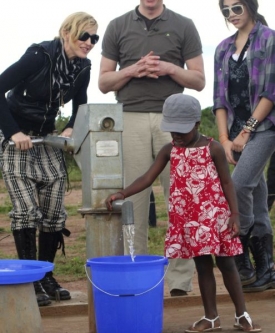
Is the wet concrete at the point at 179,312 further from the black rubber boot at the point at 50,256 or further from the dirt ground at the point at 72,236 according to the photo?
the dirt ground at the point at 72,236

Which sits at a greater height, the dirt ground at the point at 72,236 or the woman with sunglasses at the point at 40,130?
the woman with sunglasses at the point at 40,130

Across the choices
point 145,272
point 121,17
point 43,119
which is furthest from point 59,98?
point 145,272

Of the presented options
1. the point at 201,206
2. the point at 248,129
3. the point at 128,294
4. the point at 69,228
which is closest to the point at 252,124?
the point at 248,129

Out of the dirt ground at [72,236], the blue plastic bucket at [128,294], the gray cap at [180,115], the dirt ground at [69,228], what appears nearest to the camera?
the blue plastic bucket at [128,294]

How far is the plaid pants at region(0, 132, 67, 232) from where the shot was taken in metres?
6.50

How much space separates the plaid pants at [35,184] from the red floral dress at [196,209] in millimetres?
1104

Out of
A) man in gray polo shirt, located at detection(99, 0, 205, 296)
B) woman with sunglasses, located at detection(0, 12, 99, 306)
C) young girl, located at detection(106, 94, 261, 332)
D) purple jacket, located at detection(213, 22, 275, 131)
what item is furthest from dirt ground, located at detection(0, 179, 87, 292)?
purple jacket, located at detection(213, 22, 275, 131)

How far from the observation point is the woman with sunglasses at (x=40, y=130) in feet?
21.1

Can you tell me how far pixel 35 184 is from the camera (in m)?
6.65

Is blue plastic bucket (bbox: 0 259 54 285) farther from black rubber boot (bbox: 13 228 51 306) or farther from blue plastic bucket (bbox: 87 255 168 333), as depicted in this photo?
black rubber boot (bbox: 13 228 51 306)

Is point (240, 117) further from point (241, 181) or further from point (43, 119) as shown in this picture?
point (43, 119)

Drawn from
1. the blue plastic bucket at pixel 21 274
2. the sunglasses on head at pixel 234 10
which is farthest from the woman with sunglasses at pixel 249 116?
the blue plastic bucket at pixel 21 274

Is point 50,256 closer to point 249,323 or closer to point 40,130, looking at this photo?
point 40,130

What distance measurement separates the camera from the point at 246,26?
22.7 feet
